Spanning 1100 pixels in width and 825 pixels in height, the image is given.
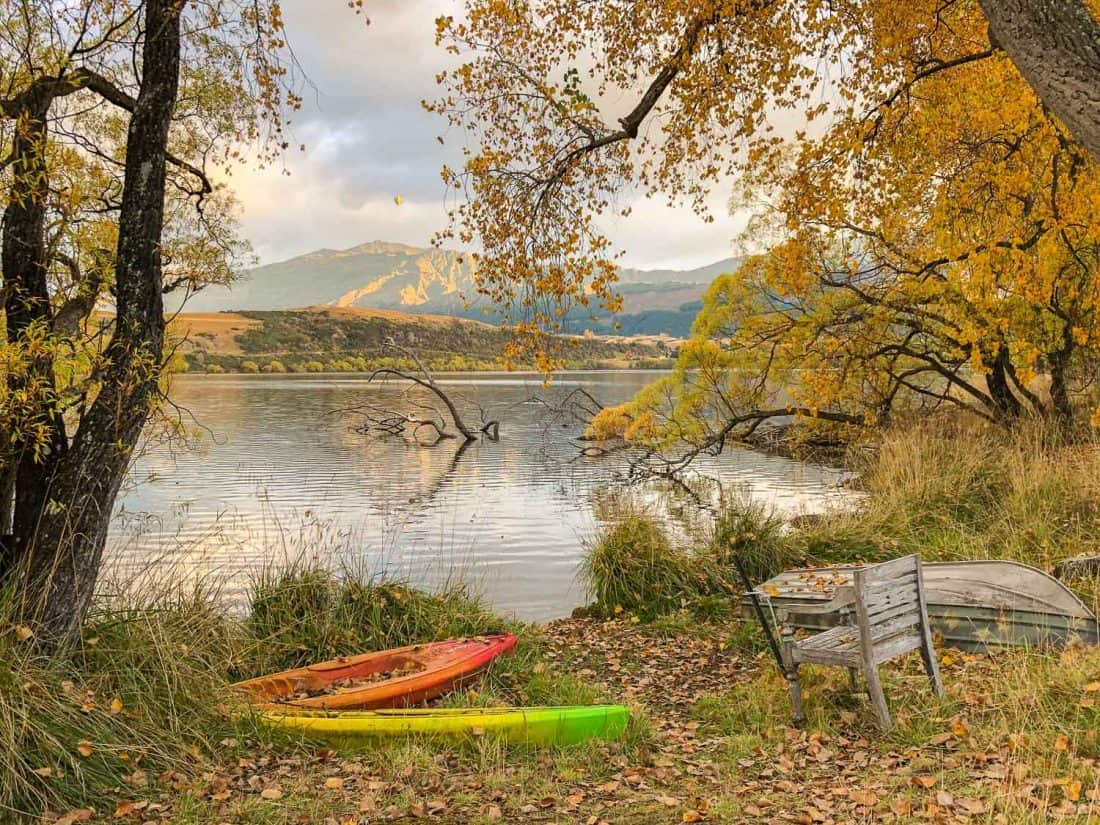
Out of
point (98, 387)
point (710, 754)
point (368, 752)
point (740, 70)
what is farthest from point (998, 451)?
point (98, 387)

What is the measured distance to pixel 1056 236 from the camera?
12344 millimetres

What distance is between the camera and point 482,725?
6152mm

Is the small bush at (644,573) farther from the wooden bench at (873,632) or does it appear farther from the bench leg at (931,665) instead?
the bench leg at (931,665)

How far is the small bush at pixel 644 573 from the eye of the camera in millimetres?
10594

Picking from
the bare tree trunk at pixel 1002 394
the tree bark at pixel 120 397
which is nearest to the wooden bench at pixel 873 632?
the tree bark at pixel 120 397

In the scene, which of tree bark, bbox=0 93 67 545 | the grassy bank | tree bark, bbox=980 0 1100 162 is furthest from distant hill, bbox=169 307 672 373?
tree bark, bbox=980 0 1100 162

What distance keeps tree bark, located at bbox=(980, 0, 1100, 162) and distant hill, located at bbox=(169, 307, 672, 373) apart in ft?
270

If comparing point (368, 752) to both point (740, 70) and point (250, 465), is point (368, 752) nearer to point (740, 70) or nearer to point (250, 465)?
point (740, 70)

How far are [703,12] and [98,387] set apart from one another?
7.44m

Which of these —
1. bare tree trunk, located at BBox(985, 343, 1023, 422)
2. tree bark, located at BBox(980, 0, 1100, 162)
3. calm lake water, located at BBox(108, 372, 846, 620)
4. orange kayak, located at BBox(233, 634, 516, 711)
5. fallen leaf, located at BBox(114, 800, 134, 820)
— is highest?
tree bark, located at BBox(980, 0, 1100, 162)

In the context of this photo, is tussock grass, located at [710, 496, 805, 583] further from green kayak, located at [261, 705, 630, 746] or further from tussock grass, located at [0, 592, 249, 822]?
tussock grass, located at [0, 592, 249, 822]

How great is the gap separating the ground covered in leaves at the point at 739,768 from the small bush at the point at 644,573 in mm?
3045

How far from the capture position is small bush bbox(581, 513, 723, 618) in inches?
417

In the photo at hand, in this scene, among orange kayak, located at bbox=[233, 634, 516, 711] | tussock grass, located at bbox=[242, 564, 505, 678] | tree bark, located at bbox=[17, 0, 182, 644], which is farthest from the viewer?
tussock grass, located at bbox=[242, 564, 505, 678]
